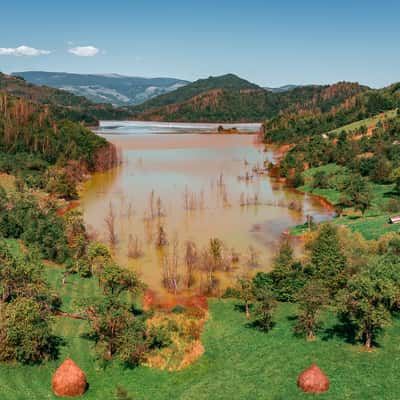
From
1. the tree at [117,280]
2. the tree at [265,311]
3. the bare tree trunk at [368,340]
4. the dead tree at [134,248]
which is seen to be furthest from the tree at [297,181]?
the bare tree trunk at [368,340]

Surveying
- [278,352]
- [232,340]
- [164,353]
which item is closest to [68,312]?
[164,353]

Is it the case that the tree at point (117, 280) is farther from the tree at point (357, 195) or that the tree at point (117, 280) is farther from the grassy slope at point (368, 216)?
the tree at point (357, 195)

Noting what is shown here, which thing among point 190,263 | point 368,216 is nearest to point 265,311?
point 190,263

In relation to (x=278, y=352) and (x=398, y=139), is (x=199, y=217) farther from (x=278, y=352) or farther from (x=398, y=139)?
(x=398, y=139)

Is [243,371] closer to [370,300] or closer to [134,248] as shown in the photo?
[370,300]

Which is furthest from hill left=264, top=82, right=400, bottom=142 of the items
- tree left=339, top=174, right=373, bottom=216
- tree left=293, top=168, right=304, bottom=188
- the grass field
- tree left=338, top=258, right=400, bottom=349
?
the grass field

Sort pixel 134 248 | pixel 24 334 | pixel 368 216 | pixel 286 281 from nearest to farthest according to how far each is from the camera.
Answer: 1. pixel 24 334
2. pixel 286 281
3. pixel 134 248
4. pixel 368 216

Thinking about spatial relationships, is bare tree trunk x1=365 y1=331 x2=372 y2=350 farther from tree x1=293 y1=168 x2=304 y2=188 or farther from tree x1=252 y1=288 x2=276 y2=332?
tree x1=293 y1=168 x2=304 y2=188
